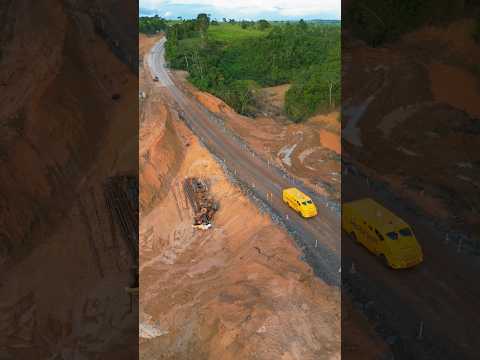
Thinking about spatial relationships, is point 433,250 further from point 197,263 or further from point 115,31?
point 115,31

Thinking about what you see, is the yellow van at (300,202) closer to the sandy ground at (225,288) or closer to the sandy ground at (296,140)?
the sandy ground at (225,288)

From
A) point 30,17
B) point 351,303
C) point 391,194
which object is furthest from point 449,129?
point 30,17

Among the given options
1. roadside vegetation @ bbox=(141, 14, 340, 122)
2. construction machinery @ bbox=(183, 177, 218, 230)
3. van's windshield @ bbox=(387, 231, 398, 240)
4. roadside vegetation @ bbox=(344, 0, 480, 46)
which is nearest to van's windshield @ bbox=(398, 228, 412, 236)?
van's windshield @ bbox=(387, 231, 398, 240)

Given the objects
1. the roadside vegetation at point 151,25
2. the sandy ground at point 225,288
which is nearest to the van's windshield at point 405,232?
the sandy ground at point 225,288

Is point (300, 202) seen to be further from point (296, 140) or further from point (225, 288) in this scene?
point (296, 140)

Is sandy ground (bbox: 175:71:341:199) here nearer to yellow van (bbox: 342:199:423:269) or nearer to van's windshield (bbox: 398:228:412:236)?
yellow van (bbox: 342:199:423:269)
